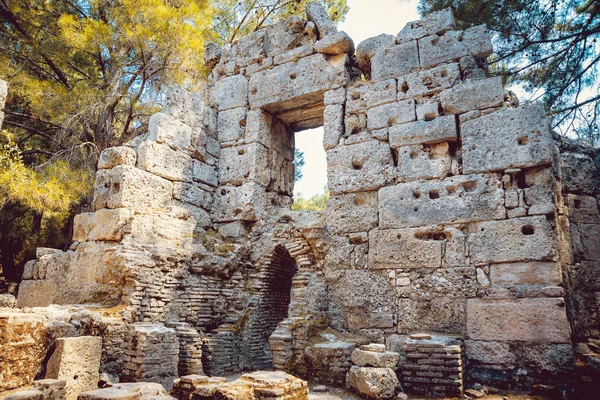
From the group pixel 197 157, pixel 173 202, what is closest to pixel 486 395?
pixel 173 202

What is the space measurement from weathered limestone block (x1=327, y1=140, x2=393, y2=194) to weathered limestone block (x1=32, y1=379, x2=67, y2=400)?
14.0 ft

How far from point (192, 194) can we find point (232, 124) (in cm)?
163

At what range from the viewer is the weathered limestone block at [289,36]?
292 inches

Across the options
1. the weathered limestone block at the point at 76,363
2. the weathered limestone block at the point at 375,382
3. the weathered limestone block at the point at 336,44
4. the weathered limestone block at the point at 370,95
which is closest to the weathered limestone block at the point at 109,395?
the weathered limestone block at the point at 76,363

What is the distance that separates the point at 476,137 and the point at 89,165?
733 centimetres

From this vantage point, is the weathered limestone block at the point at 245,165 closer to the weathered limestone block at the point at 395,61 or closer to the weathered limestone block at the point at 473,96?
the weathered limestone block at the point at 395,61

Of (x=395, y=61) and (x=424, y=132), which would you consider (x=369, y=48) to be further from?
(x=424, y=132)

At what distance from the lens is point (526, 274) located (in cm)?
485

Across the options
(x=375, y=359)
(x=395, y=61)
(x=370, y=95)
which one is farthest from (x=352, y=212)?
(x=395, y=61)

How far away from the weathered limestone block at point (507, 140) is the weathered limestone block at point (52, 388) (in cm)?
505

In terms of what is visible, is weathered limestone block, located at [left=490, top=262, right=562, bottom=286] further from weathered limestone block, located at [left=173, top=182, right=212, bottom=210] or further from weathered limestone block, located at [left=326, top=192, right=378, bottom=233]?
weathered limestone block, located at [left=173, top=182, right=212, bottom=210]

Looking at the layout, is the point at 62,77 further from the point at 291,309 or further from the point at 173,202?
the point at 291,309

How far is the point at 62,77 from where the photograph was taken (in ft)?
30.1

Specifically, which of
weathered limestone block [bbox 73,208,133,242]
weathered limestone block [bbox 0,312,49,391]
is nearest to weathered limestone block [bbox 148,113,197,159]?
weathered limestone block [bbox 73,208,133,242]
